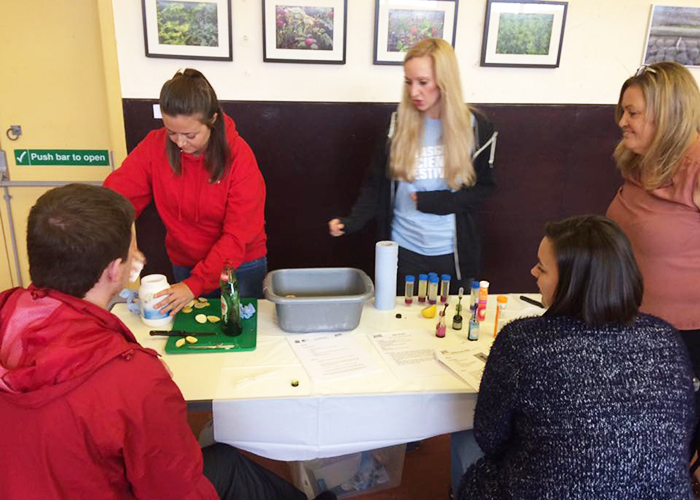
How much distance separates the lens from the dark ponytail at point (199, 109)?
5.29ft

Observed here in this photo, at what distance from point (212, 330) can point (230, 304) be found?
0.41ft

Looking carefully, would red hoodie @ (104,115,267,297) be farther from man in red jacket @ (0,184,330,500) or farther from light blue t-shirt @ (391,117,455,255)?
man in red jacket @ (0,184,330,500)

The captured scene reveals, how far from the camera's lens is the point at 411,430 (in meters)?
1.41

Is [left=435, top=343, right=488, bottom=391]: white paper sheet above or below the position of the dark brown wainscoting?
below

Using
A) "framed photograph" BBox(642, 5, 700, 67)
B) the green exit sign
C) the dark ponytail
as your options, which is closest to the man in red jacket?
the dark ponytail

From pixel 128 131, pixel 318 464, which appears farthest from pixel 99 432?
pixel 128 131

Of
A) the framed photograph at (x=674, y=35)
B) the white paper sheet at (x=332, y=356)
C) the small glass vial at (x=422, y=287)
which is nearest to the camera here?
the white paper sheet at (x=332, y=356)

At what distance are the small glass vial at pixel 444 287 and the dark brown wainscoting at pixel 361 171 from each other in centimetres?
101

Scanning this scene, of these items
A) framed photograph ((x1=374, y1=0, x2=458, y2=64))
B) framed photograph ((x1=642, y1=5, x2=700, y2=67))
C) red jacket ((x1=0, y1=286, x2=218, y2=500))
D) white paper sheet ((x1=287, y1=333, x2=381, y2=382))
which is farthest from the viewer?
framed photograph ((x1=642, y1=5, x2=700, y2=67))

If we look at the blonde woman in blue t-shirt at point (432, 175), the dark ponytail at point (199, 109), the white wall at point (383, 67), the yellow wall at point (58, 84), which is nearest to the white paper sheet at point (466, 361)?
the blonde woman in blue t-shirt at point (432, 175)

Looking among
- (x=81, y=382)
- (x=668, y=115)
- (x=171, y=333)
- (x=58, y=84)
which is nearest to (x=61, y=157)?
(x=58, y=84)

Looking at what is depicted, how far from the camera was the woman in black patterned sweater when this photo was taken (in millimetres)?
1006

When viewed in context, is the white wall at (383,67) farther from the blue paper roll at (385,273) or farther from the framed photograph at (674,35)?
the blue paper roll at (385,273)

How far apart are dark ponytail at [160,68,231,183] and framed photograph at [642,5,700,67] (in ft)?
7.54
